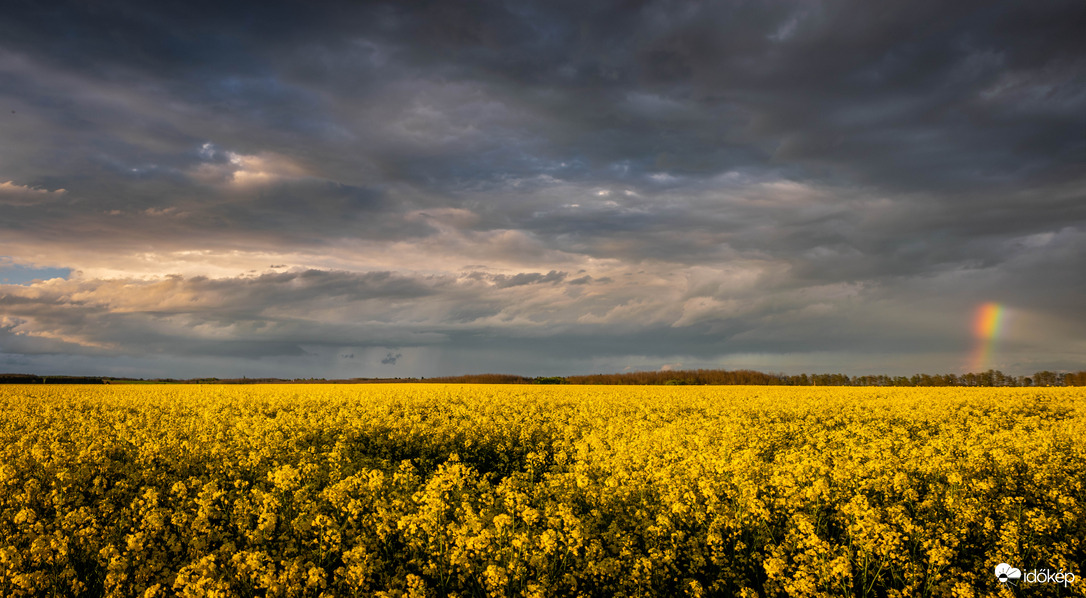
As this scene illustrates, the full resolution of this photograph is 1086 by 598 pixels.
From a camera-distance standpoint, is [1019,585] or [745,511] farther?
[745,511]

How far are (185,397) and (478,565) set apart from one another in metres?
31.7

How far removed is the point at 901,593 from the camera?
855 centimetres

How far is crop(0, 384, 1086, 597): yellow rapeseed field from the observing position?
8250 millimetres

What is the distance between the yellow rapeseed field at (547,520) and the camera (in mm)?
8250

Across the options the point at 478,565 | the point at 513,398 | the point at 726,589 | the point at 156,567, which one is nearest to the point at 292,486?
the point at 156,567

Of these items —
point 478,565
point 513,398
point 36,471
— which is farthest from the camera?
point 513,398

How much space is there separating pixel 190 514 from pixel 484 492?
5.53 metres

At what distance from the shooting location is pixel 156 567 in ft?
27.3

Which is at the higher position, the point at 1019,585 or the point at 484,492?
the point at 484,492

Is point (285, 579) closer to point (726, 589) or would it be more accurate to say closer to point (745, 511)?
point (726, 589)

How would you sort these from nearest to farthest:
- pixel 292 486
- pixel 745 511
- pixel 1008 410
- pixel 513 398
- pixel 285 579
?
pixel 285 579, pixel 745 511, pixel 292 486, pixel 1008 410, pixel 513 398

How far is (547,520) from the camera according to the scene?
9.32 m

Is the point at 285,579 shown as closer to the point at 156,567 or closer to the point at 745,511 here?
the point at 156,567

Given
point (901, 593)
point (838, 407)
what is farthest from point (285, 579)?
point (838, 407)
